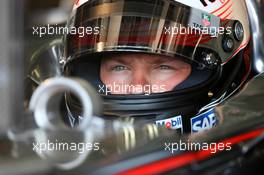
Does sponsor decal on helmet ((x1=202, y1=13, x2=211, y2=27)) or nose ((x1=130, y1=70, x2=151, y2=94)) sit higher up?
sponsor decal on helmet ((x1=202, y1=13, x2=211, y2=27))

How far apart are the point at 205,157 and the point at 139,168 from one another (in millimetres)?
150

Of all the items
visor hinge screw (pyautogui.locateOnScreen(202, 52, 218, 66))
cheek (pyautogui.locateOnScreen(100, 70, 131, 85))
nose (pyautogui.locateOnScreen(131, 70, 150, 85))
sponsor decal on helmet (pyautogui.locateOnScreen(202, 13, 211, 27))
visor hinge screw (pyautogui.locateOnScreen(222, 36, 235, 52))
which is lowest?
cheek (pyautogui.locateOnScreen(100, 70, 131, 85))

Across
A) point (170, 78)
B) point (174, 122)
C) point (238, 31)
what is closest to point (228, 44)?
point (238, 31)

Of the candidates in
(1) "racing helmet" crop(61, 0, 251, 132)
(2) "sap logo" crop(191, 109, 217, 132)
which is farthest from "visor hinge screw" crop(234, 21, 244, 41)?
(2) "sap logo" crop(191, 109, 217, 132)

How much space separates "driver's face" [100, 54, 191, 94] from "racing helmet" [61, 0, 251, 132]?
1.0 inches

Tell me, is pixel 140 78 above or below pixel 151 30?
below

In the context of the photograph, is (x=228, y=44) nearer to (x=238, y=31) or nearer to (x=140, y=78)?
(x=238, y=31)

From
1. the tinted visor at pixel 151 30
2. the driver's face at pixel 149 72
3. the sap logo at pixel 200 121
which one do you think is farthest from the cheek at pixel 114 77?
the sap logo at pixel 200 121

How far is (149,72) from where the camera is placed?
65.5 inches

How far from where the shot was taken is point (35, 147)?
0.95 meters

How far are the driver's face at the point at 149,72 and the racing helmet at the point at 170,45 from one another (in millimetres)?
24

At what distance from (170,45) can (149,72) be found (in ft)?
0.41

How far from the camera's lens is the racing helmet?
5.10 feet

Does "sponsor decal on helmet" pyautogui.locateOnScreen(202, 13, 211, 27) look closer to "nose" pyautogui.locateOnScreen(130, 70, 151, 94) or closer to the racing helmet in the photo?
the racing helmet
